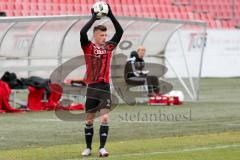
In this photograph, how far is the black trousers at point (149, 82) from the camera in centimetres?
2288

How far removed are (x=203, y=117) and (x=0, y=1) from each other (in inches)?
726

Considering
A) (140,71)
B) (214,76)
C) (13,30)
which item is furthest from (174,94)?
(214,76)

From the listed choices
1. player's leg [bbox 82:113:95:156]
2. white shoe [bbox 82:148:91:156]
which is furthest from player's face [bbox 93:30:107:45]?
white shoe [bbox 82:148:91:156]

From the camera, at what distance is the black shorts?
11.7 metres

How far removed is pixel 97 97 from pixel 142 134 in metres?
3.05

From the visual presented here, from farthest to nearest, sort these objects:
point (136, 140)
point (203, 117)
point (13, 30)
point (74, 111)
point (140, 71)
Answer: point (140, 71)
point (13, 30)
point (74, 111)
point (203, 117)
point (136, 140)

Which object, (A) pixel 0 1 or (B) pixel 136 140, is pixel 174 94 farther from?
(A) pixel 0 1

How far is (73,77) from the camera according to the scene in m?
24.3

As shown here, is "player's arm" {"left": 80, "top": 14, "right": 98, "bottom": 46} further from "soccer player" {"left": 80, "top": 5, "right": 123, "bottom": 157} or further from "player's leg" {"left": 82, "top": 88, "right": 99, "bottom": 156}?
"player's leg" {"left": 82, "top": 88, "right": 99, "bottom": 156}

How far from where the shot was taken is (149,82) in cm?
2353

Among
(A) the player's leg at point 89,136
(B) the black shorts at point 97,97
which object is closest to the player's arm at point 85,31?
(B) the black shorts at point 97,97

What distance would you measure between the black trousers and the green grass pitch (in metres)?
1.13

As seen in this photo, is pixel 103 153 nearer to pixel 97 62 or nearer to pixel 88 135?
pixel 88 135

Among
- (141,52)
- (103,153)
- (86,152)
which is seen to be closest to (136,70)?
(141,52)
